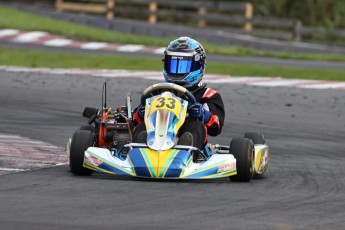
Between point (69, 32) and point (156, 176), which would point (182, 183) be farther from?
point (69, 32)

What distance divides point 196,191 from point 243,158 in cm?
89

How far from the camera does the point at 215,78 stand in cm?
1912

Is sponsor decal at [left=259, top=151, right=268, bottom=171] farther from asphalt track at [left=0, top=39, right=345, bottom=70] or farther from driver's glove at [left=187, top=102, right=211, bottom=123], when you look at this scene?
asphalt track at [left=0, top=39, right=345, bottom=70]

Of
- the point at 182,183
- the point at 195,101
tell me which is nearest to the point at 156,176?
the point at 182,183

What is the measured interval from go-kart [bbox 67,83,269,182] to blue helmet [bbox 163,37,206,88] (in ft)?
0.79

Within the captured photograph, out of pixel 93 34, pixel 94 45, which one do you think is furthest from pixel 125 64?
pixel 93 34

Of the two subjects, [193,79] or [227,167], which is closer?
[227,167]

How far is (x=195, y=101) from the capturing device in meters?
9.32

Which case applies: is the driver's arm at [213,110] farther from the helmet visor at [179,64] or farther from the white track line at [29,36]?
the white track line at [29,36]

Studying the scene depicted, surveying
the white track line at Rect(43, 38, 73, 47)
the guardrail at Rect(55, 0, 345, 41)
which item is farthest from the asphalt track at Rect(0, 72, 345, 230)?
the guardrail at Rect(55, 0, 345, 41)

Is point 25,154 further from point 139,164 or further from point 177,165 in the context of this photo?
point 177,165

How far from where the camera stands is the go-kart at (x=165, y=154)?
875 cm

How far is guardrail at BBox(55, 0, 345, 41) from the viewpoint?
33.4m

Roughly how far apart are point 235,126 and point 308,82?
5620 millimetres
